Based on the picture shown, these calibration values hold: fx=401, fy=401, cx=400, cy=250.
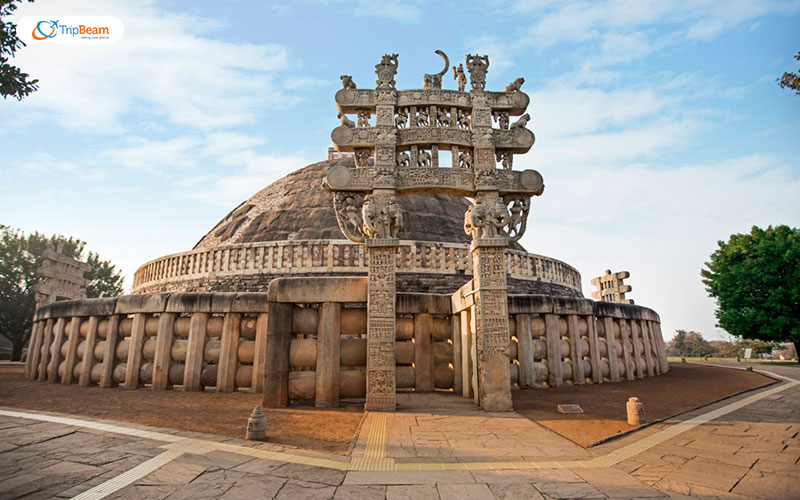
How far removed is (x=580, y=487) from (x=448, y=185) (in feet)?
17.3

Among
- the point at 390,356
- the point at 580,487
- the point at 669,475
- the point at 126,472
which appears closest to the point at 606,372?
the point at 390,356

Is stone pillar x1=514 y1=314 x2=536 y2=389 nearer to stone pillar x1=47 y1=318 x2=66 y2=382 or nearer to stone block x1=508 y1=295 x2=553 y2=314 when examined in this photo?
stone block x1=508 y1=295 x2=553 y2=314

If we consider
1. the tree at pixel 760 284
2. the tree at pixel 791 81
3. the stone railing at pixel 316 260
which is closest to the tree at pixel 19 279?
the stone railing at pixel 316 260

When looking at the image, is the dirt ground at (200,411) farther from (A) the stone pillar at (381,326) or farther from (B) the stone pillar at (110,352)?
(A) the stone pillar at (381,326)

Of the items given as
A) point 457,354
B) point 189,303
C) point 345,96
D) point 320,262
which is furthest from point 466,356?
point 320,262

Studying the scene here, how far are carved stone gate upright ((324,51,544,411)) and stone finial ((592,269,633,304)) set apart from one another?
1799cm

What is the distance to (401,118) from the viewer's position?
7871 mm

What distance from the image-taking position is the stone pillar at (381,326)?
6547 millimetres

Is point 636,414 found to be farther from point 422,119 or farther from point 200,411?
point 200,411

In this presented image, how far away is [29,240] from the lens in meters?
30.3

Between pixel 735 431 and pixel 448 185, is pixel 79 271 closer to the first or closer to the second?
pixel 448 185

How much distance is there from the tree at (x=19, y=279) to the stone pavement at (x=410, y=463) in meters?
26.7

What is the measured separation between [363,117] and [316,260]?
7.03m

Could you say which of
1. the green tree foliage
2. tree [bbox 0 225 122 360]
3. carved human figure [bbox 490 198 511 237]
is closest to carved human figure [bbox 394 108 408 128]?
carved human figure [bbox 490 198 511 237]
